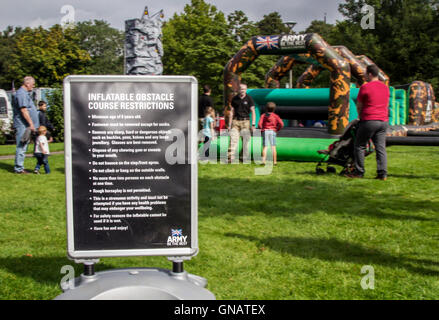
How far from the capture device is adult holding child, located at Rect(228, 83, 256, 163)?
1107 centimetres

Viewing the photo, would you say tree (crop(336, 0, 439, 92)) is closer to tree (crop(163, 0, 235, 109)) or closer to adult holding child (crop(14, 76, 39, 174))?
tree (crop(163, 0, 235, 109))

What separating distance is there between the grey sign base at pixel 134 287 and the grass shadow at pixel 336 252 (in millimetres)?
1782

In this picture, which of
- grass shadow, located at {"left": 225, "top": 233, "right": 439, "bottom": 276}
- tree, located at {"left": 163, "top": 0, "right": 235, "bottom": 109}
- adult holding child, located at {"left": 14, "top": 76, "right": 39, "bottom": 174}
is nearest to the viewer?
grass shadow, located at {"left": 225, "top": 233, "right": 439, "bottom": 276}

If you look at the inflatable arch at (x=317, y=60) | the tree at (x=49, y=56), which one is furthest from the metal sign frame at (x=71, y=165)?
the tree at (x=49, y=56)

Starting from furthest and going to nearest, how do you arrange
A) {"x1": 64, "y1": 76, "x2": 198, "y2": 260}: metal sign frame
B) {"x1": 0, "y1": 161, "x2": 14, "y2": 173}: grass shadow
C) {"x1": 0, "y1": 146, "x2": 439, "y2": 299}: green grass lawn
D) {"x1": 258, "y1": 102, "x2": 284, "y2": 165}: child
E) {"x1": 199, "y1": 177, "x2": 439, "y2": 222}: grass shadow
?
{"x1": 258, "y1": 102, "x2": 284, "y2": 165}: child < {"x1": 0, "y1": 161, "x2": 14, "y2": 173}: grass shadow < {"x1": 199, "y1": 177, "x2": 439, "y2": 222}: grass shadow < {"x1": 0, "y1": 146, "x2": 439, "y2": 299}: green grass lawn < {"x1": 64, "y1": 76, "x2": 198, "y2": 260}: metal sign frame

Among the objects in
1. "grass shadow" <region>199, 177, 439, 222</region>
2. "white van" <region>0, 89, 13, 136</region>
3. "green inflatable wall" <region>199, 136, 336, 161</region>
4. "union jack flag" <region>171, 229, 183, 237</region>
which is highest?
"white van" <region>0, 89, 13, 136</region>

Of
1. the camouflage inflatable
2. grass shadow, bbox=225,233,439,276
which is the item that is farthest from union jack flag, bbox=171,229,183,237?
the camouflage inflatable

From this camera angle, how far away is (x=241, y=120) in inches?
442

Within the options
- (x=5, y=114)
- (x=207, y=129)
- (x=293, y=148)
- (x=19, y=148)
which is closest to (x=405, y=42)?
(x=5, y=114)

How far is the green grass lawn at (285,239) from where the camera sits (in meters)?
3.59

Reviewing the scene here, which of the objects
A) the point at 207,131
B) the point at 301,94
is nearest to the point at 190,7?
the point at 301,94

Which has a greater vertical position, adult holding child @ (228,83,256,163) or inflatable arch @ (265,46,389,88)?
inflatable arch @ (265,46,389,88)

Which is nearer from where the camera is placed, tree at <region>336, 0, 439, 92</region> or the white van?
the white van

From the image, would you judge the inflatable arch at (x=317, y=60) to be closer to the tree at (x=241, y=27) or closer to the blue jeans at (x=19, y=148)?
the blue jeans at (x=19, y=148)
